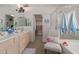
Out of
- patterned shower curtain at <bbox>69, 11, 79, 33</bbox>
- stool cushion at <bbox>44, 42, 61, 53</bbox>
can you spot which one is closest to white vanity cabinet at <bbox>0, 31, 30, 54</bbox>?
stool cushion at <bbox>44, 42, 61, 53</bbox>

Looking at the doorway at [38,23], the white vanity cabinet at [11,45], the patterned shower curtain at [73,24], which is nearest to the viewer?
the white vanity cabinet at [11,45]

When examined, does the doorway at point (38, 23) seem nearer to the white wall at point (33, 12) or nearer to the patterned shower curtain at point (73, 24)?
the white wall at point (33, 12)

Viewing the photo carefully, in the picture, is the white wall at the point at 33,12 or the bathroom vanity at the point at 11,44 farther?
the white wall at the point at 33,12

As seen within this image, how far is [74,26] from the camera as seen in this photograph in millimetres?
2459

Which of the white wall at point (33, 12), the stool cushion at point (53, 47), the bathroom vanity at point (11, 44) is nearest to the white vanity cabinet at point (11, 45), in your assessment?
the bathroom vanity at point (11, 44)

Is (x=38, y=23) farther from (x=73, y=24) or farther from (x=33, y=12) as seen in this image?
(x=73, y=24)

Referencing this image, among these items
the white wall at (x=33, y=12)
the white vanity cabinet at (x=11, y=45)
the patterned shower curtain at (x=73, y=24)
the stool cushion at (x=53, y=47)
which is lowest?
the stool cushion at (x=53, y=47)

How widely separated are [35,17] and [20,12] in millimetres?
378

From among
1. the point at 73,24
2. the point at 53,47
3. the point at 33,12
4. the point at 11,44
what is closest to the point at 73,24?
the point at 73,24

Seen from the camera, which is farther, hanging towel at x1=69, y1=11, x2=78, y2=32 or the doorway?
the doorway

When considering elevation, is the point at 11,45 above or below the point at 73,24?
below

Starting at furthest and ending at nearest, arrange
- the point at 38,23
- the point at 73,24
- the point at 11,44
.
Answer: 1. the point at 38,23
2. the point at 73,24
3. the point at 11,44

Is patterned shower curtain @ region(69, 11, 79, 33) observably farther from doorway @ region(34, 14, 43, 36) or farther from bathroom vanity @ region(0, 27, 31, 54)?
bathroom vanity @ region(0, 27, 31, 54)
